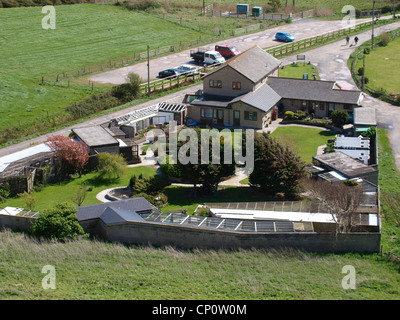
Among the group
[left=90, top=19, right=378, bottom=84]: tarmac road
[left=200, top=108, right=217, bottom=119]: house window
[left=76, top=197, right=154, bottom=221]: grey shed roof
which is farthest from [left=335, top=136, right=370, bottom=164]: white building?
[left=90, top=19, right=378, bottom=84]: tarmac road

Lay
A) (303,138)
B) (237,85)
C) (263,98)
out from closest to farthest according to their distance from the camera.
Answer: (303,138) → (263,98) → (237,85)

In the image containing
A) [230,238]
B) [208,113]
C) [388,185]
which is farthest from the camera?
[208,113]

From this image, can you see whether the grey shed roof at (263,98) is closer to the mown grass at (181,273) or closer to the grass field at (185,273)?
the grass field at (185,273)

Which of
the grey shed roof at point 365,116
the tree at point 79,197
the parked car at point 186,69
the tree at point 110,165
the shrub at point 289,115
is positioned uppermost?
the parked car at point 186,69

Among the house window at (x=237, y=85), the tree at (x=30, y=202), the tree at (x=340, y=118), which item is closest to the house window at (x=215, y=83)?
the house window at (x=237, y=85)

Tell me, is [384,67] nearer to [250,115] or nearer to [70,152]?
[250,115]

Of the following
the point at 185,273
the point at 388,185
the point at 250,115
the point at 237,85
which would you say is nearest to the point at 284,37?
the point at 237,85

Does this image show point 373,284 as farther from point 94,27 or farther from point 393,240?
point 94,27
